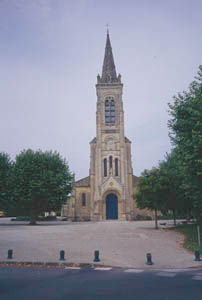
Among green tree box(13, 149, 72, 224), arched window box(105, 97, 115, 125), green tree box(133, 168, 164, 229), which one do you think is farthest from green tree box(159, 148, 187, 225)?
arched window box(105, 97, 115, 125)

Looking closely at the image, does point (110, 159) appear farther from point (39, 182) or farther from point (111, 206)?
point (39, 182)

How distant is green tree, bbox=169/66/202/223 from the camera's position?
1427 cm

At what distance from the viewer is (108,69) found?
164ft

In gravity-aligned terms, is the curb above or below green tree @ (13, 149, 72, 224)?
below

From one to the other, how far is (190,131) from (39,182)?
19.3 m

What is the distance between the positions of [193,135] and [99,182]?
96.8ft

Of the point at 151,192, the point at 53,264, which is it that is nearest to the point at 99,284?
the point at 53,264

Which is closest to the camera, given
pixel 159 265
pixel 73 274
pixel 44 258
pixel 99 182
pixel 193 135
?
pixel 73 274

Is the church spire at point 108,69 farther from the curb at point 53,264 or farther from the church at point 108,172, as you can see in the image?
the curb at point 53,264

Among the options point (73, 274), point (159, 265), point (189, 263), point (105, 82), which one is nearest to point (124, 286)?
point (73, 274)

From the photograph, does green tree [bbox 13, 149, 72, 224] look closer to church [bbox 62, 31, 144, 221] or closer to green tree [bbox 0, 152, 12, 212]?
green tree [bbox 0, 152, 12, 212]

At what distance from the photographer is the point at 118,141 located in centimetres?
4469

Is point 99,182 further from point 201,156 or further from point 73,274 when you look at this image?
point 73,274

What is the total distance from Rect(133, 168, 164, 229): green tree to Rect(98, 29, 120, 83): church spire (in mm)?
27558
